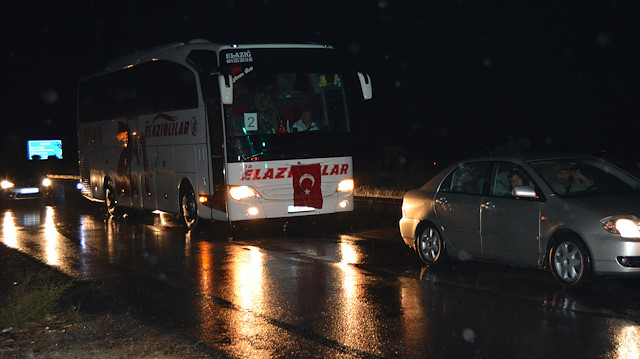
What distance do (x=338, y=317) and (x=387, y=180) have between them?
22.8 m

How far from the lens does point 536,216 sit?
30.6ft

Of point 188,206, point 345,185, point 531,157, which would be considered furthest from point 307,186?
point 531,157

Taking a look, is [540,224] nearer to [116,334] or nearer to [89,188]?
[116,334]

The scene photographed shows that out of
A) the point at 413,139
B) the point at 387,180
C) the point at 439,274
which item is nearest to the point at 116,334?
the point at 439,274

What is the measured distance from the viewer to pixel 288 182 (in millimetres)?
15445

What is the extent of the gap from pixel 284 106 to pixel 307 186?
160cm

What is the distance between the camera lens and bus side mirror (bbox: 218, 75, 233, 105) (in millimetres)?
14312

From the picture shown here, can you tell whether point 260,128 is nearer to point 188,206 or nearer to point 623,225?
point 188,206

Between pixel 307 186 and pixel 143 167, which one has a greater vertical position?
pixel 143 167

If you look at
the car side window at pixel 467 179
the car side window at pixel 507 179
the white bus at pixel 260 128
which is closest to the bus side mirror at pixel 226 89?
the white bus at pixel 260 128

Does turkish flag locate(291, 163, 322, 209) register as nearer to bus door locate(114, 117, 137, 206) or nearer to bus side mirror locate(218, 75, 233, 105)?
bus side mirror locate(218, 75, 233, 105)

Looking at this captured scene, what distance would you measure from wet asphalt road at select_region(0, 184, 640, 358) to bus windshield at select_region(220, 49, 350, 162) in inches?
68.5

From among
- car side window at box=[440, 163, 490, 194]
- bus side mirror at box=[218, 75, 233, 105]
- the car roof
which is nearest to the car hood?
the car roof

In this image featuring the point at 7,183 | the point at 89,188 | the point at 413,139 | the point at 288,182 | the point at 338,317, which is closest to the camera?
the point at 338,317
